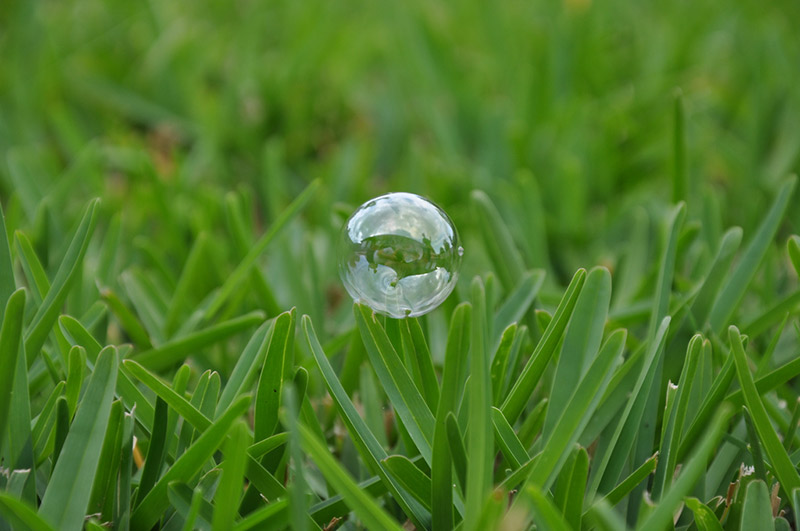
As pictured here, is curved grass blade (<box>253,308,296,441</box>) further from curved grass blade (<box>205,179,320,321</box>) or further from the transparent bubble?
curved grass blade (<box>205,179,320,321</box>)

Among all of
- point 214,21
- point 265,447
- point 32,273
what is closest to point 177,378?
point 265,447

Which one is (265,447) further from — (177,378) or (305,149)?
(305,149)

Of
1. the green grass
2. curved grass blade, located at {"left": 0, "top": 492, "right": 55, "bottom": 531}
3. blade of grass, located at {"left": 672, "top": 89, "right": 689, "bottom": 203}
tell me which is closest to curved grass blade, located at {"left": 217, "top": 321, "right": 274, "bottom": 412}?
the green grass

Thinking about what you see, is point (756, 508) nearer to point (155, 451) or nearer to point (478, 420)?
point (478, 420)

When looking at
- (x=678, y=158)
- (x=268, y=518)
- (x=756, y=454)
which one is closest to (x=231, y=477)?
(x=268, y=518)

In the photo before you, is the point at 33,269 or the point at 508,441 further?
the point at 33,269

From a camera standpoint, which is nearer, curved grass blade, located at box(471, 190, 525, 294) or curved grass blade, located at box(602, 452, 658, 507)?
curved grass blade, located at box(602, 452, 658, 507)
